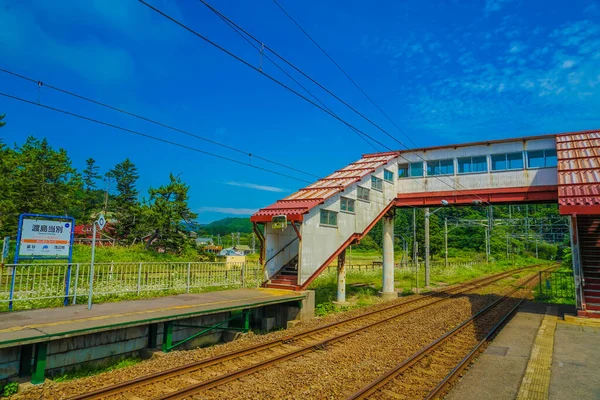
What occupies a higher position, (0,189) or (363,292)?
(0,189)

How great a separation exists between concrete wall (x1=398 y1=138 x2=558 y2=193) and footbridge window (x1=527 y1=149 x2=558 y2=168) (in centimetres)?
20

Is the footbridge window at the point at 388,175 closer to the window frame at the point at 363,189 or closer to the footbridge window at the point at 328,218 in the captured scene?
the window frame at the point at 363,189

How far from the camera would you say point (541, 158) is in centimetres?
2061

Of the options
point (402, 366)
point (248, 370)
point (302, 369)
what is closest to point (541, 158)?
point (402, 366)

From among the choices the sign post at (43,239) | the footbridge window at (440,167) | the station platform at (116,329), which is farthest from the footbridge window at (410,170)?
the sign post at (43,239)

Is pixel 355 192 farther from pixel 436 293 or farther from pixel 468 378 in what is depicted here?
pixel 468 378

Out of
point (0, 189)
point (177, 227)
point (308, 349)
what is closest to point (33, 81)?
point (308, 349)

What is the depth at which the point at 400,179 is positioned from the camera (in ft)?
81.0

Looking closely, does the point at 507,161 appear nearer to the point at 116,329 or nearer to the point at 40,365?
the point at 116,329

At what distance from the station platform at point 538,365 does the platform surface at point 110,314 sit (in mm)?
7123

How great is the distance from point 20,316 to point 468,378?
36.0 ft

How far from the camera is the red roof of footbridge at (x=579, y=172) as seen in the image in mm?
14398

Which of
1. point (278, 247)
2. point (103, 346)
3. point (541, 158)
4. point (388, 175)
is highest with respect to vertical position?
point (541, 158)

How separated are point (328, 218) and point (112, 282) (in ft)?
32.1
